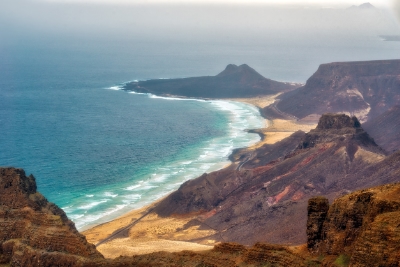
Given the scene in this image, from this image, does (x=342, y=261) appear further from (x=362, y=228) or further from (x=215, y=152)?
(x=215, y=152)

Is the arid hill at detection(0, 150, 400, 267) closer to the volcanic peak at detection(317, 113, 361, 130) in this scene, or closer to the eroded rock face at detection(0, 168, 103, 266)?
the eroded rock face at detection(0, 168, 103, 266)

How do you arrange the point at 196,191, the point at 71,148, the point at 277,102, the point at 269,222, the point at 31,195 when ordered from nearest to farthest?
the point at 31,195 → the point at 269,222 → the point at 196,191 → the point at 71,148 → the point at 277,102

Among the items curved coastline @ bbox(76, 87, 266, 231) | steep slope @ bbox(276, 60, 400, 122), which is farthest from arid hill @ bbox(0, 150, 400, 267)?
steep slope @ bbox(276, 60, 400, 122)

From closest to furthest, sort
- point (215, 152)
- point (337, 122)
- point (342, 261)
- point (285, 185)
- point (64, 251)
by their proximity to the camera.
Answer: point (342, 261), point (64, 251), point (285, 185), point (337, 122), point (215, 152)

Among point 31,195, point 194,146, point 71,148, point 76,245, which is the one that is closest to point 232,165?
point 194,146

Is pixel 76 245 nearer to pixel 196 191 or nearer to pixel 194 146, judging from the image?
pixel 196 191

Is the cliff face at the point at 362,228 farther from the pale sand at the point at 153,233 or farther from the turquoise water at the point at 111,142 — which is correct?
the turquoise water at the point at 111,142

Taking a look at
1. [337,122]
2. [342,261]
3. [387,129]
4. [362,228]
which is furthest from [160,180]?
[362,228]
